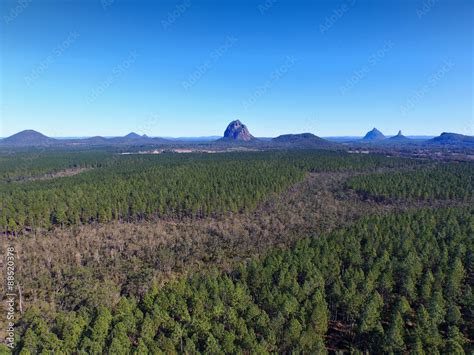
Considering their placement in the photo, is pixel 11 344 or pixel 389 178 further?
pixel 389 178

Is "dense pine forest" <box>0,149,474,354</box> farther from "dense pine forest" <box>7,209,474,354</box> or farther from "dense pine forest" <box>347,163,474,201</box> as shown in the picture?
"dense pine forest" <box>347,163,474,201</box>

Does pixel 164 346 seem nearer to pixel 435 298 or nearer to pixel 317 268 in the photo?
pixel 317 268

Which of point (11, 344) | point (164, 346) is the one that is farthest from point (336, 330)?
point (11, 344)

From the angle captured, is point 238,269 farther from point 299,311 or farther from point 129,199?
point 129,199

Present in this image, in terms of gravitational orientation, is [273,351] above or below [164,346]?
below

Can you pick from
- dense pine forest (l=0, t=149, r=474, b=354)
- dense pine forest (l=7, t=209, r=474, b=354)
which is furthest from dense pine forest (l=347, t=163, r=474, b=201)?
dense pine forest (l=7, t=209, r=474, b=354)

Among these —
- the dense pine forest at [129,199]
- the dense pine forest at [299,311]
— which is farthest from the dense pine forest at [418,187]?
the dense pine forest at [299,311]

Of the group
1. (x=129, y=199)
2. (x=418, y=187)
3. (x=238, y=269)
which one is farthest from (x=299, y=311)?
(x=418, y=187)

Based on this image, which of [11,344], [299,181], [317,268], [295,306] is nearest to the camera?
[11,344]

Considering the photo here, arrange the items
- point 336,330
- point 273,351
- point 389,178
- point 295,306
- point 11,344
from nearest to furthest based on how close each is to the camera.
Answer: point 11,344 < point 273,351 < point 295,306 < point 336,330 < point 389,178
